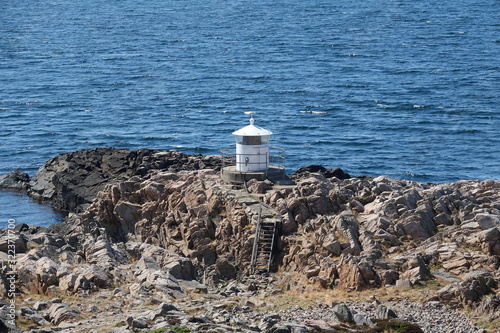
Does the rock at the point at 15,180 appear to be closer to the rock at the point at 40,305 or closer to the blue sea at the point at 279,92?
the blue sea at the point at 279,92

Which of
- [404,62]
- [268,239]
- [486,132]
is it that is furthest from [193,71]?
[268,239]

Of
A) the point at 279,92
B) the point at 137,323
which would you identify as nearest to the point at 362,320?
the point at 137,323

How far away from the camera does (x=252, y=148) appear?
164 feet

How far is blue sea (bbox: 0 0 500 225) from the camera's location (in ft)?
304

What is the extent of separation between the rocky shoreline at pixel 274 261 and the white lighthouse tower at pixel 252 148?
154cm

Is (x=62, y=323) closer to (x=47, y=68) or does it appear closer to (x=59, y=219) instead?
(x=59, y=219)

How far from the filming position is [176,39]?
179125 millimetres

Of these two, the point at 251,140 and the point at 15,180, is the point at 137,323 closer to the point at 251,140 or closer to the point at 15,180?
the point at 251,140

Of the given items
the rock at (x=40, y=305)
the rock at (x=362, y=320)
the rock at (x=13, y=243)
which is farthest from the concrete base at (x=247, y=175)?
the rock at (x=362, y=320)

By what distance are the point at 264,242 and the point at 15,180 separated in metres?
42.7

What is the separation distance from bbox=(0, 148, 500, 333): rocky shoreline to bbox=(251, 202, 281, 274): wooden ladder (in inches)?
13.6

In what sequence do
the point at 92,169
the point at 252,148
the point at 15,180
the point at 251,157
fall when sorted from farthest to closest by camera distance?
the point at 15,180, the point at 92,169, the point at 251,157, the point at 252,148

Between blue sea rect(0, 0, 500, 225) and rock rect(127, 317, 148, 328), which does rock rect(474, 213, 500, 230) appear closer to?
rock rect(127, 317, 148, 328)

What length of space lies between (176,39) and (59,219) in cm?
10989
